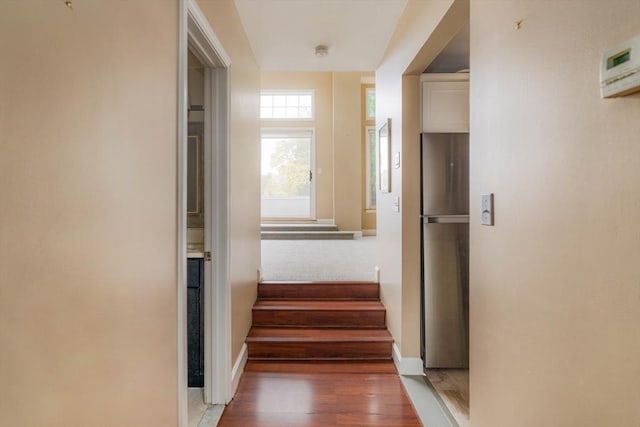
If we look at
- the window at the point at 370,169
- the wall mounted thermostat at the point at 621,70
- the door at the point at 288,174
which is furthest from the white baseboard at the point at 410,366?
the door at the point at 288,174

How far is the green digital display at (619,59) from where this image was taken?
26.8 inches

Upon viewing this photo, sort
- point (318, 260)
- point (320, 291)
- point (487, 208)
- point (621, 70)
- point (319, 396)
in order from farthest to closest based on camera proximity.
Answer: point (318, 260) < point (320, 291) < point (319, 396) < point (487, 208) < point (621, 70)

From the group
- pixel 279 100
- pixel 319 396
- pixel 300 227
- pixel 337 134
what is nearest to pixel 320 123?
pixel 337 134

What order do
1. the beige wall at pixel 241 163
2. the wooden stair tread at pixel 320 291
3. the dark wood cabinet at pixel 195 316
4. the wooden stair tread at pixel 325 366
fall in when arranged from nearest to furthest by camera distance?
the beige wall at pixel 241 163 < the dark wood cabinet at pixel 195 316 < the wooden stair tread at pixel 325 366 < the wooden stair tread at pixel 320 291

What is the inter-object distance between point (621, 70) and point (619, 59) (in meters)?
0.03

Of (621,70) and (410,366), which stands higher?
(621,70)

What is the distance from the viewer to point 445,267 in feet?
9.07

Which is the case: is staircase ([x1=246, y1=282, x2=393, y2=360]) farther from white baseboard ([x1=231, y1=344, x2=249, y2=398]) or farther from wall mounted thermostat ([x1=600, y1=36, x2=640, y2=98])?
wall mounted thermostat ([x1=600, y1=36, x2=640, y2=98])

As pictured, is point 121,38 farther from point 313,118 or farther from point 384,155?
point 313,118

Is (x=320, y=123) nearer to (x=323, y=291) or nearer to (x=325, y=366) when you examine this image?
(x=323, y=291)

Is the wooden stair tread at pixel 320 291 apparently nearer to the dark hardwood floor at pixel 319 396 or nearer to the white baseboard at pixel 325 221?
the dark hardwood floor at pixel 319 396

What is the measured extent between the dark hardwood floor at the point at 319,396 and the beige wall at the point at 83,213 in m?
1.10

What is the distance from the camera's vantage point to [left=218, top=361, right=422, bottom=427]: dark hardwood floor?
2119mm

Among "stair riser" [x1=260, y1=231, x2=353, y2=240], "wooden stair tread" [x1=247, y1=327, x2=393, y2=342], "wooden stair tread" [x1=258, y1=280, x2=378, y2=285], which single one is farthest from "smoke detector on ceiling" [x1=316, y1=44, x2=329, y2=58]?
"stair riser" [x1=260, y1=231, x2=353, y2=240]
